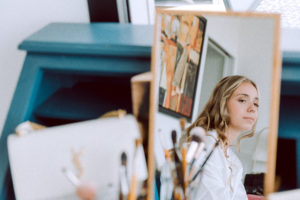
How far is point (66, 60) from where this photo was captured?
85 centimetres

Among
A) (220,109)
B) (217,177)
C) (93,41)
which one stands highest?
(93,41)

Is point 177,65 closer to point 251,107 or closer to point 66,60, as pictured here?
point 251,107

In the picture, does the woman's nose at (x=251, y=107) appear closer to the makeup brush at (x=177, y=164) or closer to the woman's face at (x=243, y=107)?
the woman's face at (x=243, y=107)

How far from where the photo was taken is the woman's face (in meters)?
0.70

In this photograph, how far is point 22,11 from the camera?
108cm

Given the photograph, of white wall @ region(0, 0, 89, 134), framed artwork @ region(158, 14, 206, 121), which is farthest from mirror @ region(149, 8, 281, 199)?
white wall @ region(0, 0, 89, 134)

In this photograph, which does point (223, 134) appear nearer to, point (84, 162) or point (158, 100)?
point (158, 100)

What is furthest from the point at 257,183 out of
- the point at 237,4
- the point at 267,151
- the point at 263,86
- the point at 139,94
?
the point at 237,4

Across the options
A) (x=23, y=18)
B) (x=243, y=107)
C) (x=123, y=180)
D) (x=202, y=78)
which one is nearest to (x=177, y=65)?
(x=202, y=78)

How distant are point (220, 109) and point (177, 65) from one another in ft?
0.43

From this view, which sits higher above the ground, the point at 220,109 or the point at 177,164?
the point at 220,109

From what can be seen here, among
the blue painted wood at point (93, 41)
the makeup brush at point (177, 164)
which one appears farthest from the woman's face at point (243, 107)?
the blue painted wood at point (93, 41)

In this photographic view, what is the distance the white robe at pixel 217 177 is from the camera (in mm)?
734

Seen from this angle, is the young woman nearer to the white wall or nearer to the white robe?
the white robe
